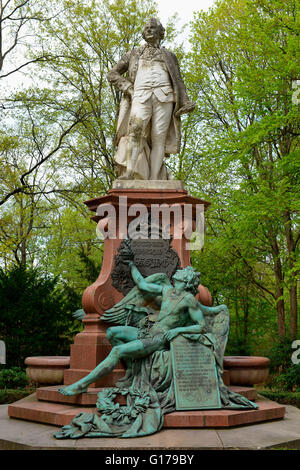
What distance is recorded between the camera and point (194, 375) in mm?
5699

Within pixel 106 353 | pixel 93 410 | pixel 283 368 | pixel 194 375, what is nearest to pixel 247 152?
pixel 283 368

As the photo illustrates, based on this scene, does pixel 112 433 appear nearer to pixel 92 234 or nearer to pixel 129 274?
pixel 129 274

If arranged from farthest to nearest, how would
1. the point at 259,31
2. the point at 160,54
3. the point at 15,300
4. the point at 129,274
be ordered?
the point at 259,31 → the point at 15,300 → the point at 160,54 → the point at 129,274

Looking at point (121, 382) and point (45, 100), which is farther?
point (45, 100)

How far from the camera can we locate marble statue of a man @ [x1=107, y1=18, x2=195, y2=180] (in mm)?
8164

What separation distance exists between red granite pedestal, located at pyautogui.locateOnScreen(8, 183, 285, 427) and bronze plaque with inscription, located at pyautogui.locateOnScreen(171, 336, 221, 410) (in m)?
0.13

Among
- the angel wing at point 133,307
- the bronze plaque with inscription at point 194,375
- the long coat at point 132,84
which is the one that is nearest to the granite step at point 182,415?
the bronze plaque with inscription at point 194,375

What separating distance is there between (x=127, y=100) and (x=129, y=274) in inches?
121

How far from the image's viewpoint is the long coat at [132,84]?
831 centimetres

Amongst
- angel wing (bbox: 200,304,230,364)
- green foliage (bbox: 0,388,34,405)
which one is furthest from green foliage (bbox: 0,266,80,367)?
angel wing (bbox: 200,304,230,364)

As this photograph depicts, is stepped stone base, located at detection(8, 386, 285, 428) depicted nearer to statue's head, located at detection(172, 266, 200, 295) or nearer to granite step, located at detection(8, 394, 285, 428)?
granite step, located at detection(8, 394, 285, 428)

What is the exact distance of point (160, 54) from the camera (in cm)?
838

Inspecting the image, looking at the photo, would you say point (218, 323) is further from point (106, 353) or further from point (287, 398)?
point (287, 398)
